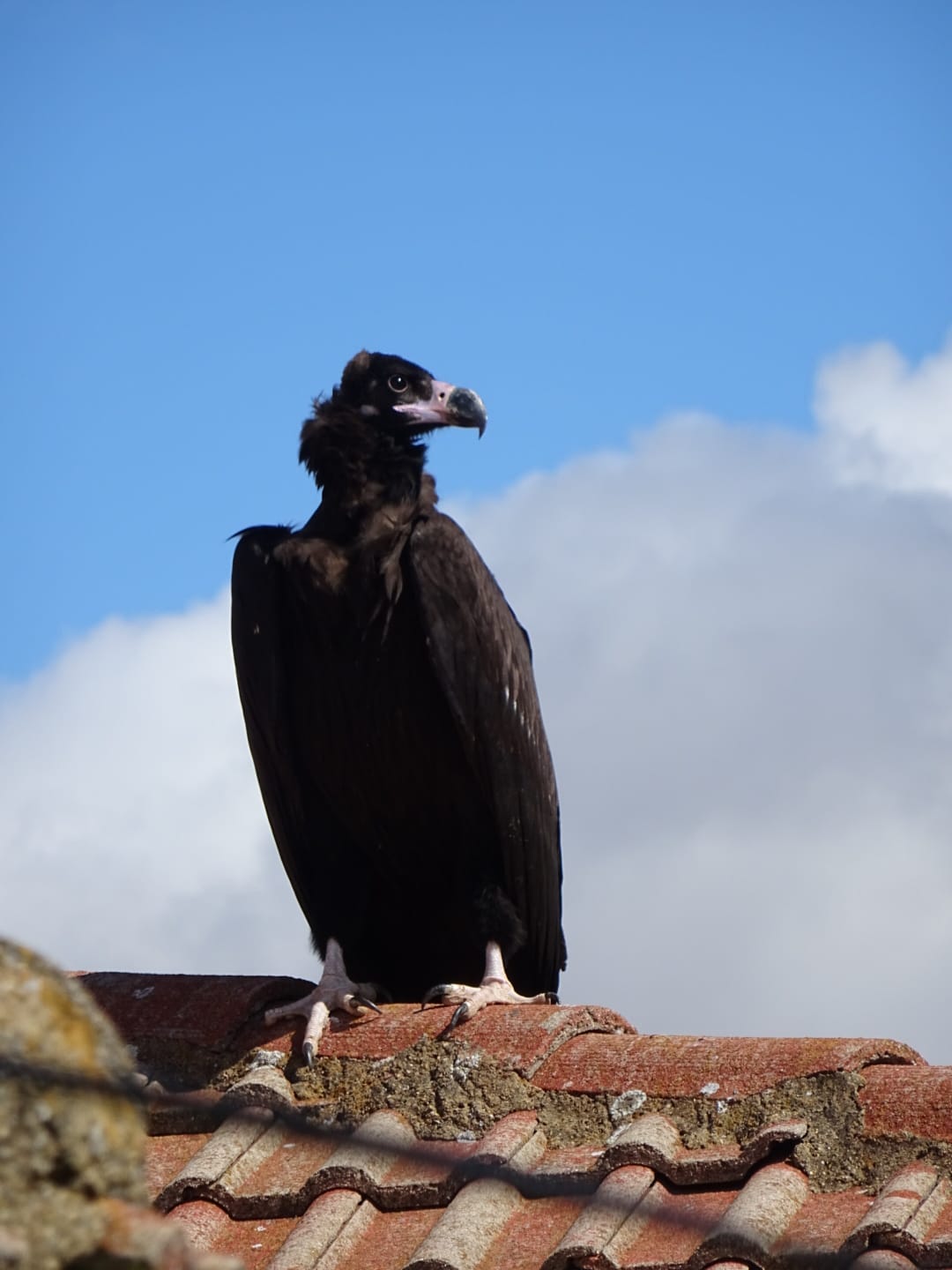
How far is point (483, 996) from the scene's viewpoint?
4.62 meters

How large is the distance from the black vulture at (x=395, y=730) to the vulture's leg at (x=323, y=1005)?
0.99ft

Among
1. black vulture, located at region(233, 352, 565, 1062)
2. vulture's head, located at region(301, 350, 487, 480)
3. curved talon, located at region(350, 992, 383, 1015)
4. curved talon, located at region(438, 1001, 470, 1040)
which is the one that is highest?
vulture's head, located at region(301, 350, 487, 480)

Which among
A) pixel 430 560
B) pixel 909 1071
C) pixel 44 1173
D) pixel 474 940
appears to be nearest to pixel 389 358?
pixel 430 560

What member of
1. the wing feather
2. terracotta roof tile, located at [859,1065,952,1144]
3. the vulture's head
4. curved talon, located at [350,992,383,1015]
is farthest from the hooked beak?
terracotta roof tile, located at [859,1065,952,1144]

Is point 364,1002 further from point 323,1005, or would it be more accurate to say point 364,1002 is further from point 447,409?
point 447,409

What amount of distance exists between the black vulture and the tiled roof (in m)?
0.85

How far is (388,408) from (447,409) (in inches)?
7.6

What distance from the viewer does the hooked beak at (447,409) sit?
591 cm

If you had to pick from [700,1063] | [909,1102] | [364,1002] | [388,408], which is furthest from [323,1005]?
[388,408]

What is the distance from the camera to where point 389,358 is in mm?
6020

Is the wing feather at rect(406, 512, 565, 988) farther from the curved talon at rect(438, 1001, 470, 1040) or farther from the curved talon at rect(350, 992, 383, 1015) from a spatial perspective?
the curved talon at rect(438, 1001, 470, 1040)

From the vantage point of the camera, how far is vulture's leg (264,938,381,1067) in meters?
4.47

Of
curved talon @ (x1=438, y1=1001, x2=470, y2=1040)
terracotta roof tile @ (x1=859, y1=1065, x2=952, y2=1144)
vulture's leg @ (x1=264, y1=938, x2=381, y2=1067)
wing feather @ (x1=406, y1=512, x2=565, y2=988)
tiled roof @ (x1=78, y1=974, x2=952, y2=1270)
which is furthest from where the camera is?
wing feather @ (x1=406, y1=512, x2=565, y2=988)

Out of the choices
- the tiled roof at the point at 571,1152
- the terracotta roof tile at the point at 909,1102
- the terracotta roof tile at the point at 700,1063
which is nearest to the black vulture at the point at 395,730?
the tiled roof at the point at 571,1152
